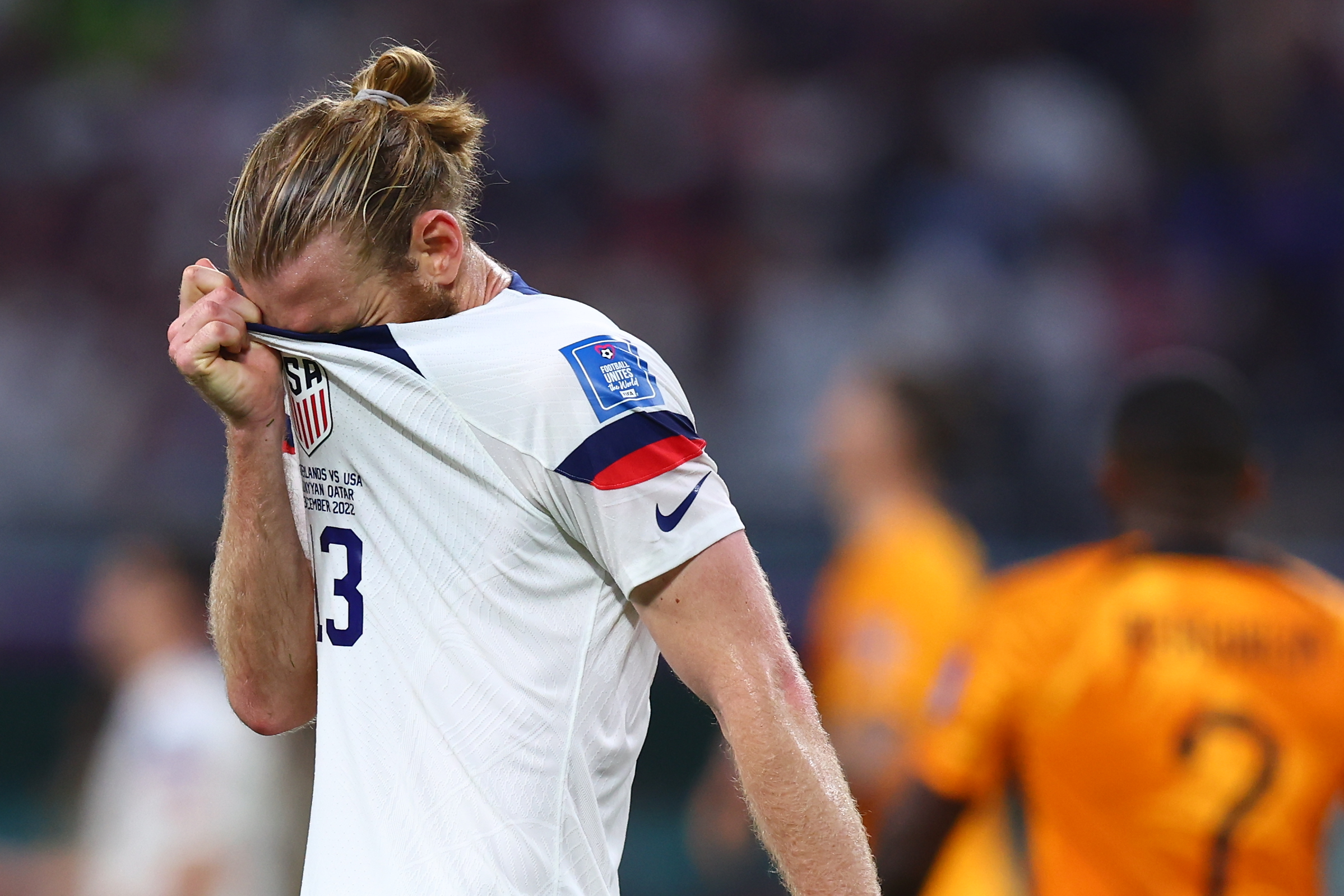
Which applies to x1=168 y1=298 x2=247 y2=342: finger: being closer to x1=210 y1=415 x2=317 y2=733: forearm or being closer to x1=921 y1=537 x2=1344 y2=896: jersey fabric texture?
x1=210 y1=415 x2=317 y2=733: forearm

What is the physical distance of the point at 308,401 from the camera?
2090 millimetres

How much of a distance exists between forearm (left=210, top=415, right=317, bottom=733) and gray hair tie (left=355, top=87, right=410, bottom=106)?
0.44 metres

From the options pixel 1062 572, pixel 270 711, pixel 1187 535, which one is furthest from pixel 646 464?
pixel 1187 535

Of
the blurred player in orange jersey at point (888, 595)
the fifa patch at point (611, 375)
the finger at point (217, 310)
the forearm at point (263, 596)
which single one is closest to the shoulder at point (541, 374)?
the fifa patch at point (611, 375)

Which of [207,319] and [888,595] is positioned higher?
[207,319]

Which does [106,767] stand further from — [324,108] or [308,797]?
[324,108]

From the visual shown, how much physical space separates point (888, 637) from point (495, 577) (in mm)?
4126

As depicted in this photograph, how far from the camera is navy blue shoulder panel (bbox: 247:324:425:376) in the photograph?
6.46 ft

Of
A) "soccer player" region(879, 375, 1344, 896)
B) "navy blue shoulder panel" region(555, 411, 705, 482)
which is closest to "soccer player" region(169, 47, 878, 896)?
"navy blue shoulder panel" region(555, 411, 705, 482)

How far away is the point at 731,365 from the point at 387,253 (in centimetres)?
828

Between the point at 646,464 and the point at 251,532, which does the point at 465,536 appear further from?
the point at 251,532

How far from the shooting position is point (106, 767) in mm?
6727

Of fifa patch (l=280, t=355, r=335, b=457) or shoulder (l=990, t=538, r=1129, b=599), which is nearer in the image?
fifa patch (l=280, t=355, r=335, b=457)

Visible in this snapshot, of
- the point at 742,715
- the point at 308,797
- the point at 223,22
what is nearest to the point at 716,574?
the point at 742,715
